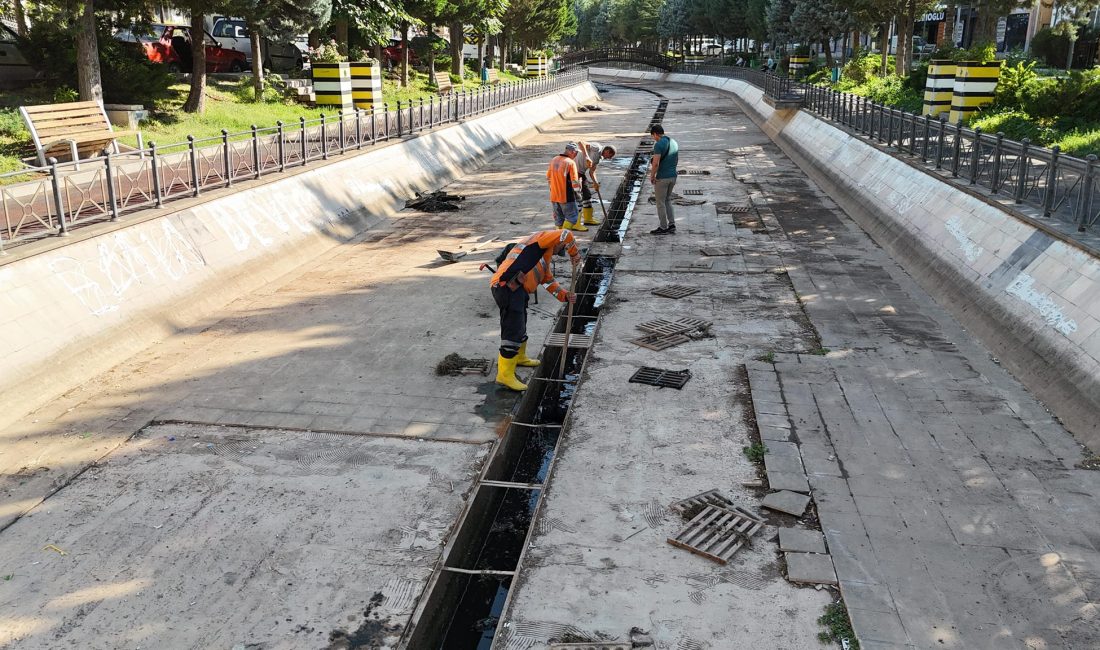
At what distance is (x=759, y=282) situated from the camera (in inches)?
509

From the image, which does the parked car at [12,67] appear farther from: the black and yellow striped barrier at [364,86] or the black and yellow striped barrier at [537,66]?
the black and yellow striped barrier at [537,66]

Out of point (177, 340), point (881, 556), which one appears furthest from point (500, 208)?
point (881, 556)

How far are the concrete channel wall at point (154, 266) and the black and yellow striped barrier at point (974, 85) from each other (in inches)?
573

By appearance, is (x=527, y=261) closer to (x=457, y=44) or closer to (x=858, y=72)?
(x=858, y=72)

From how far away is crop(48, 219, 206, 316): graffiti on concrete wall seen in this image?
31.3ft

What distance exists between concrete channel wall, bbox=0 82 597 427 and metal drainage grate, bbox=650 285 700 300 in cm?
595

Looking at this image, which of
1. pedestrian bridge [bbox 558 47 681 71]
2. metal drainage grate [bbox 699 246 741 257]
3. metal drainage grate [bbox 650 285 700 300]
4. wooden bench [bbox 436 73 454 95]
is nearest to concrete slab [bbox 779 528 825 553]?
metal drainage grate [bbox 650 285 700 300]

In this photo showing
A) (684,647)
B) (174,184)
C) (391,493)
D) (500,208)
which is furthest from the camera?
(500,208)

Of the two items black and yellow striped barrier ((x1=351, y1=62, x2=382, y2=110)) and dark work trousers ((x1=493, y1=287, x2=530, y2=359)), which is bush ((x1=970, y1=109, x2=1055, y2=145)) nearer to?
dark work trousers ((x1=493, y1=287, x2=530, y2=359))

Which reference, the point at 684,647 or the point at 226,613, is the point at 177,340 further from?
the point at 684,647

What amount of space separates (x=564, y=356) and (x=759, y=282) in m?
4.50

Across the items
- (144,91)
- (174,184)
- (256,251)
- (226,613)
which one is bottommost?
(226,613)

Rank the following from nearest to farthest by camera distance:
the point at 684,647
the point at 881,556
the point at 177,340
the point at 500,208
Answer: the point at 684,647
the point at 881,556
the point at 177,340
the point at 500,208

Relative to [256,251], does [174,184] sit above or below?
above
